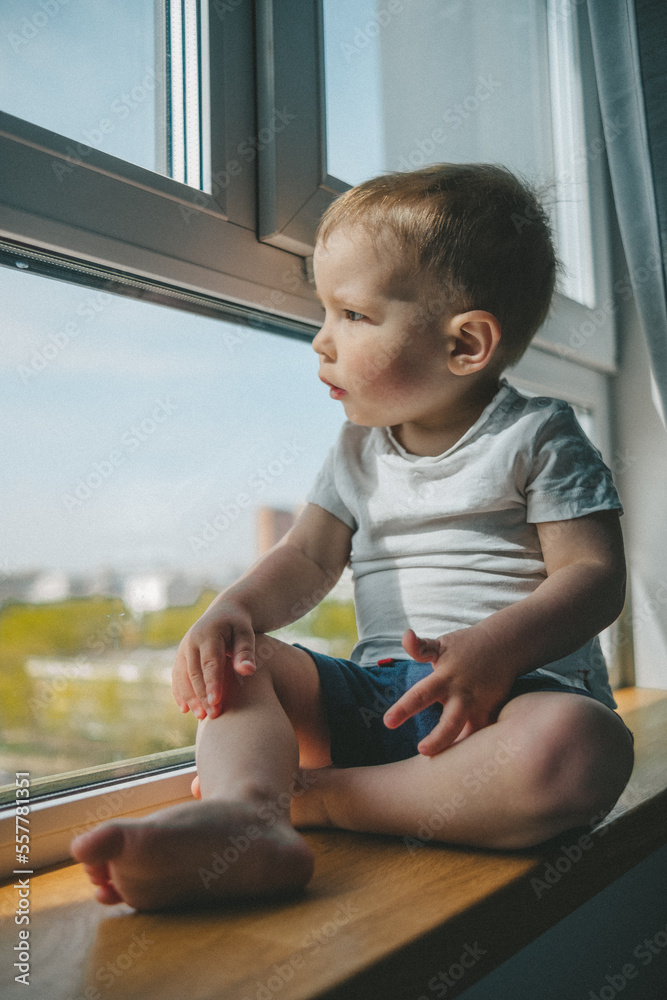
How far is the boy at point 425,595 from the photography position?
62 cm

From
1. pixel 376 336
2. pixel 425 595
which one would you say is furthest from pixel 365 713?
pixel 376 336

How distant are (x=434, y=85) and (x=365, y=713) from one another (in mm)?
1046

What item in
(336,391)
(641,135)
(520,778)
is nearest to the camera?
(520,778)

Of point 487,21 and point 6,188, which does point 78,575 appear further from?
point 487,21

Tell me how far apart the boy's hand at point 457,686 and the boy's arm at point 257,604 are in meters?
0.15

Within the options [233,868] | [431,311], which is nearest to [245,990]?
[233,868]

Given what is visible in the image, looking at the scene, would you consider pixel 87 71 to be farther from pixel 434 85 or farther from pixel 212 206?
pixel 434 85

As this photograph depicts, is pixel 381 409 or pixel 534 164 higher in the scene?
pixel 534 164

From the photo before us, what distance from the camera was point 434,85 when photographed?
131 cm

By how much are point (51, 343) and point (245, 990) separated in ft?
1.99

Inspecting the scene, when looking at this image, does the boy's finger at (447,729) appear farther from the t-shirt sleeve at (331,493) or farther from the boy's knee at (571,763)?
the t-shirt sleeve at (331,493)

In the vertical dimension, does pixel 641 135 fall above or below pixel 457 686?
above

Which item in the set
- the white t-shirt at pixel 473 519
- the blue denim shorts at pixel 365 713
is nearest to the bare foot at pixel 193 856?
the blue denim shorts at pixel 365 713

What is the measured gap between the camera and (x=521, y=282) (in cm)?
89
